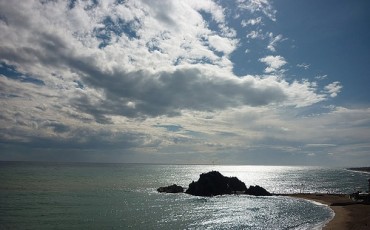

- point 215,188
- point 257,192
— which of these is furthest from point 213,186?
point 257,192

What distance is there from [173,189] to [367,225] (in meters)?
68.1

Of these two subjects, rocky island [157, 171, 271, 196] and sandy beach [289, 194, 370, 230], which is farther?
rocky island [157, 171, 271, 196]

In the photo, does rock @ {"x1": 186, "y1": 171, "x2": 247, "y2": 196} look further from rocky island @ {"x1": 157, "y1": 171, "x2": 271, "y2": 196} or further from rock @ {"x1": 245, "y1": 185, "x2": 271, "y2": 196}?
rock @ {"x1": 245, "y1": 185, "x2": 271, "y2": 196}

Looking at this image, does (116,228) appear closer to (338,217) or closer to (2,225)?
(2,225)

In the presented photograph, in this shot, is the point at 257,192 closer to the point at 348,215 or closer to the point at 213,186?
the point at 213,186

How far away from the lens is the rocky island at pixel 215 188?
340 ft

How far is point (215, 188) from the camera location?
344 feet

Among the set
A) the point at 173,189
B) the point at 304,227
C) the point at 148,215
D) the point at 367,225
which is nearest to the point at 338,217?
the point at 367,225

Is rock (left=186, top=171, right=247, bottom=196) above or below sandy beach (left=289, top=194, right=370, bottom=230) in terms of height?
above

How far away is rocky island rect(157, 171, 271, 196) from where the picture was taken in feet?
340

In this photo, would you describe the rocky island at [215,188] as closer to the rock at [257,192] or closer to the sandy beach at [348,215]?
the rock at [257,192]

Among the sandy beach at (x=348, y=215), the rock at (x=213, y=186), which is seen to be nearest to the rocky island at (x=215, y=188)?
the rock at (x=213, y=186)

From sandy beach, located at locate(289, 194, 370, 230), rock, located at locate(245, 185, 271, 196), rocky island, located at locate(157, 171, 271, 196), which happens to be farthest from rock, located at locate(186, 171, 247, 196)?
sandy beach, located at locate(289, 194, 370, 230)

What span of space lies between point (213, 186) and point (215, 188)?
974 millimetres
